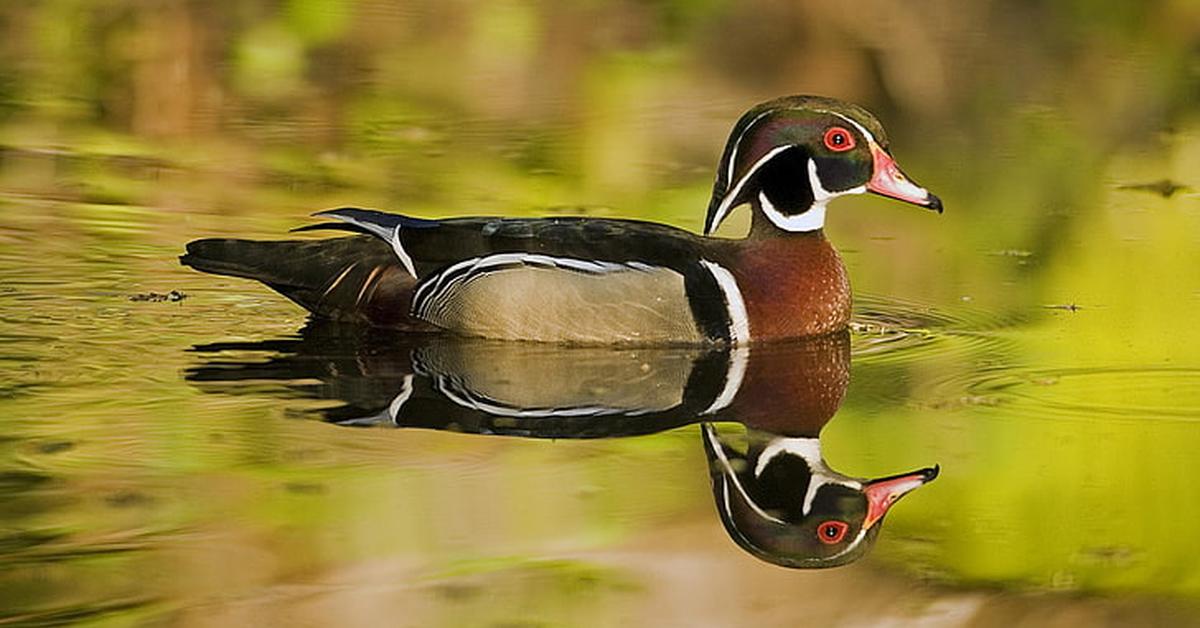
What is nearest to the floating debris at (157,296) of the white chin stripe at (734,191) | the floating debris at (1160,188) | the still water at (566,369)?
the still water at (566,369)

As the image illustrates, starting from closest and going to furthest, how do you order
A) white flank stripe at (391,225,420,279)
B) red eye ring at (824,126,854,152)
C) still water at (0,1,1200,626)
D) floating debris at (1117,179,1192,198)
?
1. still water at (0,1,1200,626)
2. white flank stripe at (391,225,420,279)
3. red eye ring at (824,126,854,152)
4. floating debris at (1117,179,1192,198)

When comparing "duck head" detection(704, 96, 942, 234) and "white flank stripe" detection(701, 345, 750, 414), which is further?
"duck head" detection(704, 96, 942, 234)

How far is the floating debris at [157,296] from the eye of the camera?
26.0 ft

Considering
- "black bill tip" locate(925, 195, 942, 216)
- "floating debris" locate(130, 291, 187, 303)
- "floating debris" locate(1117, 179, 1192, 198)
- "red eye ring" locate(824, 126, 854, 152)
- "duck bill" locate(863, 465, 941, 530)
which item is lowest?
"duck bill" locate(863, 465, 941, 530)

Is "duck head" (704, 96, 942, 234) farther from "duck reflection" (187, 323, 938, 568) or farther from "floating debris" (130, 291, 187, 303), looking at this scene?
"floating debris" (130, 291, 187, 303)

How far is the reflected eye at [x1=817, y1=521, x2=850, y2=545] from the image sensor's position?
550 cm

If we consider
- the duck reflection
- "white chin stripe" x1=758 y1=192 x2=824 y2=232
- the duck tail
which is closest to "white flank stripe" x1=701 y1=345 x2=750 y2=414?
the duck reflection

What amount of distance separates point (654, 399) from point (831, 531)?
4.26 feet

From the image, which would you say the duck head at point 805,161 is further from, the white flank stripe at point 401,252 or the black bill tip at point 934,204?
the white flank stripe at point 401,252

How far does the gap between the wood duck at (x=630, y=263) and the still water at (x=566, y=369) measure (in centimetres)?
12

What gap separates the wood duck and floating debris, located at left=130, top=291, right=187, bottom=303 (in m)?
0.21

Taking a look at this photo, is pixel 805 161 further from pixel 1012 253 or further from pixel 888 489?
pixel 888 489

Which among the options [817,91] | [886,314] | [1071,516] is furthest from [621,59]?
[1071,516]

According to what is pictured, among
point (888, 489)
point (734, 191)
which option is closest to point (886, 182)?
point (734, 191)
